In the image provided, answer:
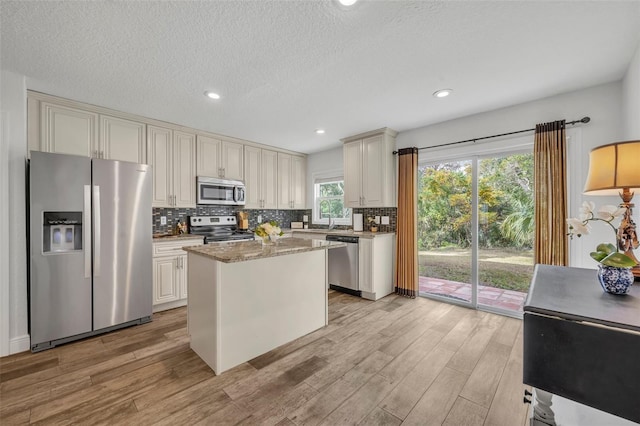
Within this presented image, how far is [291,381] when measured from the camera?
76.3 inches

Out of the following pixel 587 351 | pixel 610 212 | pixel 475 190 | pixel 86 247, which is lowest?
pixel 587 351

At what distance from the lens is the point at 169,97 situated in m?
2.81

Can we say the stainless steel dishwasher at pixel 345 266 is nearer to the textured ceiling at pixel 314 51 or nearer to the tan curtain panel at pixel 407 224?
the tan curtain panel at pixel 407 224

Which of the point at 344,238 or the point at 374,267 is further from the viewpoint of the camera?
the point at 344,238

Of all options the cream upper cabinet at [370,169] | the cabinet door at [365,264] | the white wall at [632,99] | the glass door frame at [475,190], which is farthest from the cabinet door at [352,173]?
the white wall at [632,99]

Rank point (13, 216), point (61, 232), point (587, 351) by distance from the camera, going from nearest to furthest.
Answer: point (587, 351) < point (13, 216) < point (61, 232)

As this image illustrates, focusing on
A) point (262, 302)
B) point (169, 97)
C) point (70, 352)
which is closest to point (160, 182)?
point (169, 97)

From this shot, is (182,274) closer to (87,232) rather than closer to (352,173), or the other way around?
(87,232)

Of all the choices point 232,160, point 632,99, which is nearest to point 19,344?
point 232,160

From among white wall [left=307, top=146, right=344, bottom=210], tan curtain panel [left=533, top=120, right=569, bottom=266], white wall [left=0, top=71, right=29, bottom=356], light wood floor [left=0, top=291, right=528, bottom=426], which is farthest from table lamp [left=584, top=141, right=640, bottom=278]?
white wall [left=0, top=71, right=29, bottom=356]

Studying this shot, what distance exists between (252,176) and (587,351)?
4.49 meters

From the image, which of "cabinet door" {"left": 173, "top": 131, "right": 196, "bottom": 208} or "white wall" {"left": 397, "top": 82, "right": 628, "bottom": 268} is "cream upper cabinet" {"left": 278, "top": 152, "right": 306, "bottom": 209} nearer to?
"cabinet door" {"left": 173, "top": 131, "right": 196, "bottom": 208}

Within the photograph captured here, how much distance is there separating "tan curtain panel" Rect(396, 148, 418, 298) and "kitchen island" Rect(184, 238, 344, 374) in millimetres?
1677

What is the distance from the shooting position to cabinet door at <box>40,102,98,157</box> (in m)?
2.74
